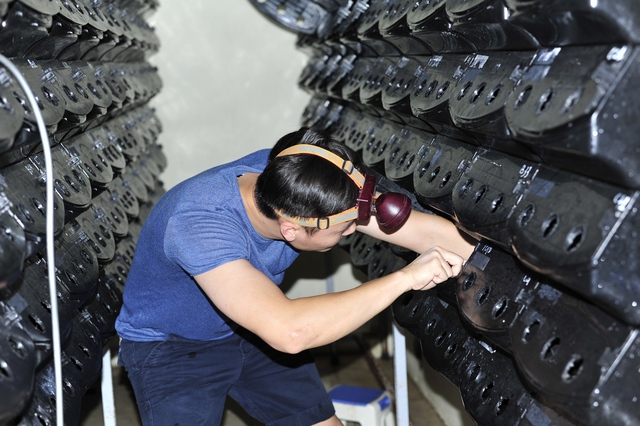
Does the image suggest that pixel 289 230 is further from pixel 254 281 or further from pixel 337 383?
pixel 337 383

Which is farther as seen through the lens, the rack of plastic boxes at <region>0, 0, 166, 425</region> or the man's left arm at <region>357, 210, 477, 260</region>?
the man's left arm at <region>357, 210, 477, 260</region>

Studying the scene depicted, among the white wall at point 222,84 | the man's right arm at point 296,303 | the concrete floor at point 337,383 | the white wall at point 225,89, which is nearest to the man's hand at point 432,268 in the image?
the man's right arm at point 296,303

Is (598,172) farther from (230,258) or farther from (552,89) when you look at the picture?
(230,258)

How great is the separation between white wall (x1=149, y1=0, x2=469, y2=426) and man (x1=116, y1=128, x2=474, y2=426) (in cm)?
214

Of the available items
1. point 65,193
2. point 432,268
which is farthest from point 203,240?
point 65,193

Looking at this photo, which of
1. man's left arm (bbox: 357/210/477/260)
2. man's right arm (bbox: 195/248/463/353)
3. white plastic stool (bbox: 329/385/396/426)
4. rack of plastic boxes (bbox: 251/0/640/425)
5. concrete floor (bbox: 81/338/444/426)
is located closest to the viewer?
rack of plastic boxes (bbox: 251/0/640/425)

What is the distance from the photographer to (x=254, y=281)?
1724 mm

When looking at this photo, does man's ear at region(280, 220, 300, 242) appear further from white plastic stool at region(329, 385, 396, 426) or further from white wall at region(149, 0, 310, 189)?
white wall at region(149, 0, 310, 189)

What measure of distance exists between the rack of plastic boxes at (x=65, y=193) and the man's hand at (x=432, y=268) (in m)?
0.75

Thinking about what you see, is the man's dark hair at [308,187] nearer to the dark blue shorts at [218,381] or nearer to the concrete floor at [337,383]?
the dark blue shorts at [218,381]

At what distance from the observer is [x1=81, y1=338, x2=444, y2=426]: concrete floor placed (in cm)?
349

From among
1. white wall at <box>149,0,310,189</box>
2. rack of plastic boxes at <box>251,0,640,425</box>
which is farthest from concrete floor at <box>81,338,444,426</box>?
rack of plastic boxes at <box>251,0,640,425</box>

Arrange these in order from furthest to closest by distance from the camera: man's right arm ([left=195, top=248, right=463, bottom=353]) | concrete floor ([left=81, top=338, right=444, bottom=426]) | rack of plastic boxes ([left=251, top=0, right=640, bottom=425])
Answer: concrete floor ([left=81, top=338, right=444, bottom=426]), man's right arm ([left=195, top=248, right=463, bottom=353]), rack of plastic boxes ([left=251, top=0, right=640, bottom=425])

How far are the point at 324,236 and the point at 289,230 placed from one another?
0.25ft
